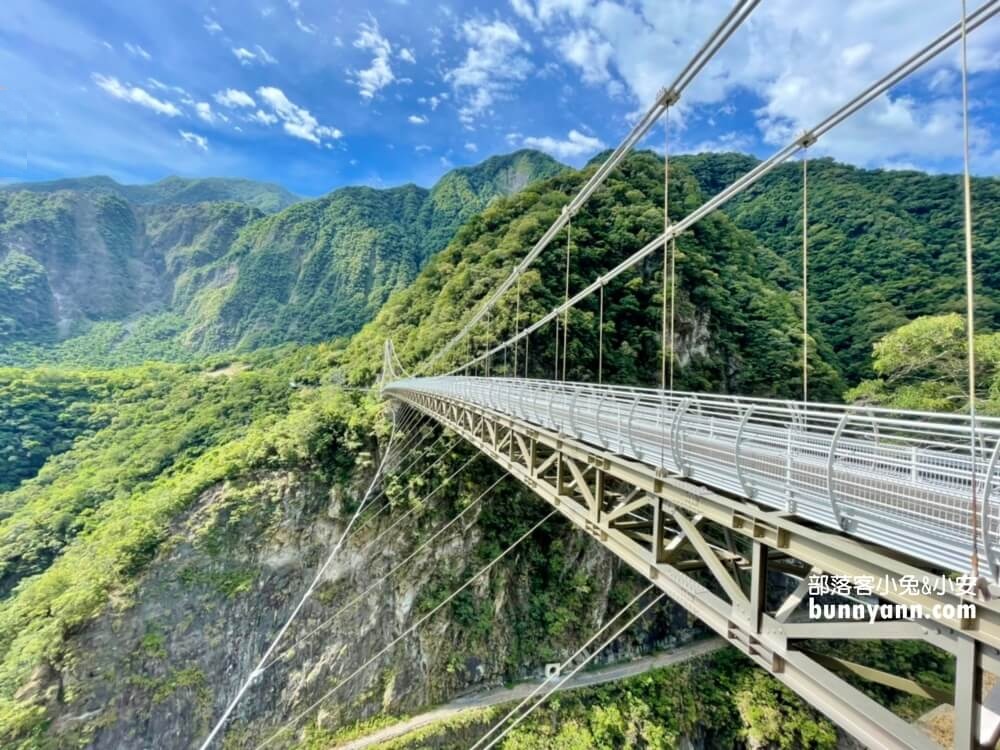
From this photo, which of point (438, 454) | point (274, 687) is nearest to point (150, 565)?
point (274, 687)

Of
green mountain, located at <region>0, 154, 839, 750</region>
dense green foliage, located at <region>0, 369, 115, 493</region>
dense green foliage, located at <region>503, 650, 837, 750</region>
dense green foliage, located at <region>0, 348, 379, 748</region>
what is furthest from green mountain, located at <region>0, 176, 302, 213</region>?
dense green foliage, located at <region>503, 650, 837, 750</region>

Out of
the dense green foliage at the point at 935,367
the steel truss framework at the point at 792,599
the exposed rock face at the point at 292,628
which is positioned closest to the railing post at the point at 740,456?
the steel truss framework at the point at 792,599

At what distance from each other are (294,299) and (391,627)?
79182mm

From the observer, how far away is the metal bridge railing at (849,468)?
252 centimetres

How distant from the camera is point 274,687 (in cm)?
1659

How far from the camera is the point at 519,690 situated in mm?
18109

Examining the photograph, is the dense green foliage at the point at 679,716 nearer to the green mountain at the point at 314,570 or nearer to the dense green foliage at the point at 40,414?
the green mountain at the point at 314,570

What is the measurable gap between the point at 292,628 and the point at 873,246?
148 ft

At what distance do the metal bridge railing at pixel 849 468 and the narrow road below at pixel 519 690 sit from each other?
1613cm

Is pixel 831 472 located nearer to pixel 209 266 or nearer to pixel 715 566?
pixel 715 566

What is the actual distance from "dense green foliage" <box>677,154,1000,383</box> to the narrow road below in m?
19.6

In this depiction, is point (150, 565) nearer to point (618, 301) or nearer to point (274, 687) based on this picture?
point (274, 687)

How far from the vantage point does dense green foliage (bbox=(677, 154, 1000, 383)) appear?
28.5 m

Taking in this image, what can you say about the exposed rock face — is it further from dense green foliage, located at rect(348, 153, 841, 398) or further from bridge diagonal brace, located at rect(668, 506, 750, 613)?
bridge diagonal brace, located at rect(668, 506, 750, 613)
